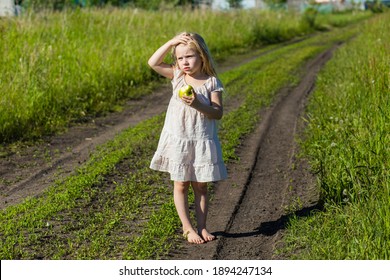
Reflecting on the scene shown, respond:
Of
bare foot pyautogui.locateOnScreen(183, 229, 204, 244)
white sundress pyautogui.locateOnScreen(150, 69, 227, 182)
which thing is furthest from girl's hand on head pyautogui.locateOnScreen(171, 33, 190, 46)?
bare foot pyautogui.locateOnScreen(183, 229, 204, 244)

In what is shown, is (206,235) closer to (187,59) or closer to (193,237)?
(193,237)

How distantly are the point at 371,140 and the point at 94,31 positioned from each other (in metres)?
9.88

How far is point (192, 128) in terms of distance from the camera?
5.34 m

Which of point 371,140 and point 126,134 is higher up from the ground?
point 371,140

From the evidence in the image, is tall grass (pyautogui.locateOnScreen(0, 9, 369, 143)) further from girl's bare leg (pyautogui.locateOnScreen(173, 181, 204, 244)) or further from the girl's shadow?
the girl's shadow

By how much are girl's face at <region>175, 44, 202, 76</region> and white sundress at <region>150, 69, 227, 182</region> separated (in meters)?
0.14

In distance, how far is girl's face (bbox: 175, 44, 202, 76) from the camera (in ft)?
17.4

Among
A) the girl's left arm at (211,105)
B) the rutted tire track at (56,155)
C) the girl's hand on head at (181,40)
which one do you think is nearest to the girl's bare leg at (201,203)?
the girl's left arm at (211,105)

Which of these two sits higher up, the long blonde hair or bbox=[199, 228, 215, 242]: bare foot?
the long blonde hair

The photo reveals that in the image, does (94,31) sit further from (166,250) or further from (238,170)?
(166,250)

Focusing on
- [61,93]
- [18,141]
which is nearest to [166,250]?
[18,141]

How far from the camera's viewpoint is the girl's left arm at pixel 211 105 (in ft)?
16.8

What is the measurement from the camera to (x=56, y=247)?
521 centimetres

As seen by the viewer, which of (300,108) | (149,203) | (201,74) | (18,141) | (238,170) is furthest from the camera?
(300,108)
